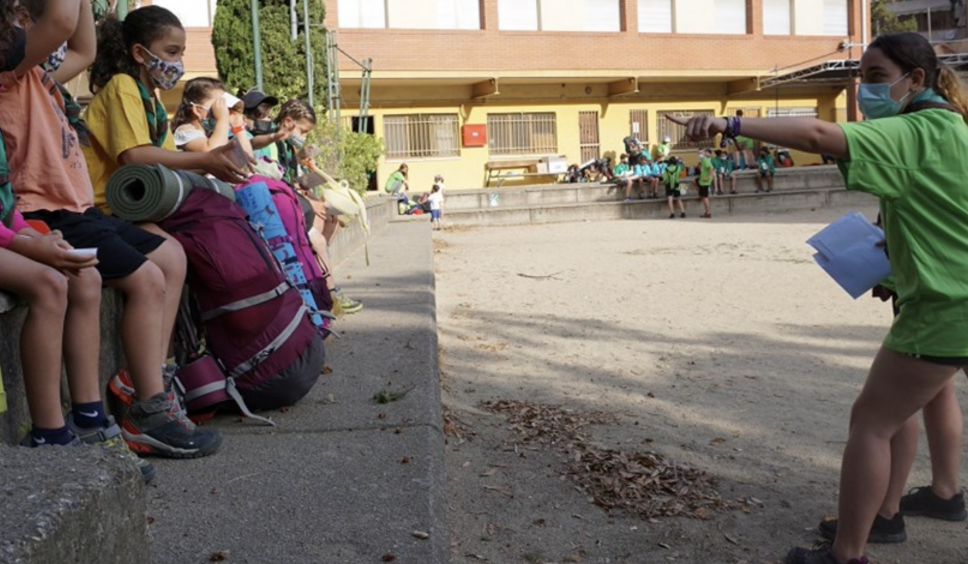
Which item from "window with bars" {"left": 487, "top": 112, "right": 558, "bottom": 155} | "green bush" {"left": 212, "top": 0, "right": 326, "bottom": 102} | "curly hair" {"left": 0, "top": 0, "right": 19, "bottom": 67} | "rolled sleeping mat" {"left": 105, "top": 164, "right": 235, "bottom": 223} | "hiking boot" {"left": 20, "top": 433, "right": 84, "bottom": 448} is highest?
"green bush" {"left": 212, "top": 0, "right": 326, "bottom": 102}

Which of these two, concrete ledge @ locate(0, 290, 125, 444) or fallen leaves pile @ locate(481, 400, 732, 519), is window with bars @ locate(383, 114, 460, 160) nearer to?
fallen leaves pile @ locate(481, 400, 732, 519)

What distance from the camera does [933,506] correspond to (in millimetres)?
3906

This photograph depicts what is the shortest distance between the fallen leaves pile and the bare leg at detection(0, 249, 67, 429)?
6.83 feet

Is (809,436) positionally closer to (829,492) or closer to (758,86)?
(829,492)

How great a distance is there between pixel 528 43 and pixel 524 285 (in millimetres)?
20241

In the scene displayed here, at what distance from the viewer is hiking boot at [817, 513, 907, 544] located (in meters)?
3.68

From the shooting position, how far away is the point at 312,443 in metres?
3.78

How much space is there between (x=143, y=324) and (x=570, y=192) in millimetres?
23795

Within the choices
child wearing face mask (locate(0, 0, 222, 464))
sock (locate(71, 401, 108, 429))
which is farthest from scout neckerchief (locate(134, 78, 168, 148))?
sock (locate(71, 401, 108, 429))

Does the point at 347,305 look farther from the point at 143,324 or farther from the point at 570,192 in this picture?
the point at 570,192

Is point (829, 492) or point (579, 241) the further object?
point (579, 241)

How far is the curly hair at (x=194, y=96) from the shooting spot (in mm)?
6035

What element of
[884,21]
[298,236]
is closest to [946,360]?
[298,236]

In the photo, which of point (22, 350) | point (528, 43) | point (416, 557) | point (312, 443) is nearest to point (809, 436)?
point (312, 443)
